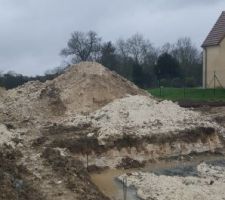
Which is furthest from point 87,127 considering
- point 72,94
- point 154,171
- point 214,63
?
point 214,63

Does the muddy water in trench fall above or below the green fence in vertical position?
below

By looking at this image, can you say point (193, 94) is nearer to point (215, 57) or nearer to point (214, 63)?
point (214, 63)

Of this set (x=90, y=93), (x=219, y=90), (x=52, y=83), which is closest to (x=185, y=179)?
(x=90, y=93)

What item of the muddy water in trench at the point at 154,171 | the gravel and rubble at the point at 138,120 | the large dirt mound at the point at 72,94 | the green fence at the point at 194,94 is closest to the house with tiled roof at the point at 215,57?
the green fence at the point at 194,94

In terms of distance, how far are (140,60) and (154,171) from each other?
54.2 meters

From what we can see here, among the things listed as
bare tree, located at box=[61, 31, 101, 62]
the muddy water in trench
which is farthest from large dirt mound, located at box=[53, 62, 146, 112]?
bare tree, located at box=[61, 31, 101, 62]

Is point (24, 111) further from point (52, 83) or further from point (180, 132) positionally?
point (180, 132)

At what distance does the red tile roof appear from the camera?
139 feet

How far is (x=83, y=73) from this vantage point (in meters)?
30.3

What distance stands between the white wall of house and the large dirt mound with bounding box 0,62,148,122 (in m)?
12.6

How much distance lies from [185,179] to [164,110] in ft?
25.9

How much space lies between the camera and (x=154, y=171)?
21531 millimetres

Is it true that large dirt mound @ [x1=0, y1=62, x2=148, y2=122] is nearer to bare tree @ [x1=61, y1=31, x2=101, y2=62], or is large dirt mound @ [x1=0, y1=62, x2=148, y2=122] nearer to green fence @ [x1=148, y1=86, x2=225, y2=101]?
green fence @ [x1=148, y1=86, x2=225, y2=101]

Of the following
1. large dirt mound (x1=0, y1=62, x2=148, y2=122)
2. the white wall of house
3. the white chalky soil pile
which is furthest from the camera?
the white wall of house
